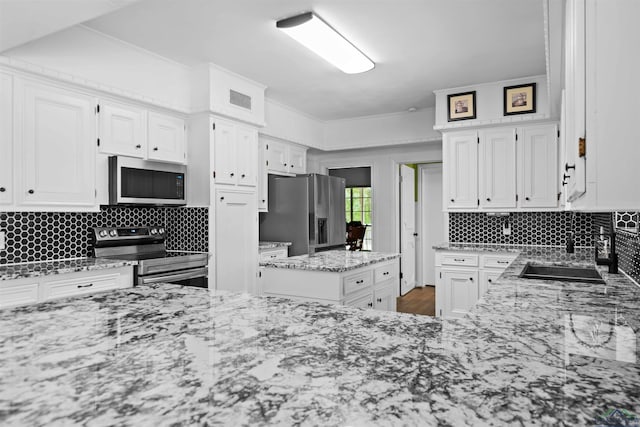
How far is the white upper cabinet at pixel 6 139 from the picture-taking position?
2.62m

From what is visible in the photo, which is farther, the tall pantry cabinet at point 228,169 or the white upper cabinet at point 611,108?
the tall pantry cabinet at point 228,169

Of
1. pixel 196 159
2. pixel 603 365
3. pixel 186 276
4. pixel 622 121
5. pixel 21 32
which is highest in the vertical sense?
pixel 21 32

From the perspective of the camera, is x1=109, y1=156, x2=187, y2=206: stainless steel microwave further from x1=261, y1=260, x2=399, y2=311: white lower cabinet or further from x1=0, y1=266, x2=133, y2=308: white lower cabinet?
x1=261, y1=260, x2=399, y2=311: white lower cabinet

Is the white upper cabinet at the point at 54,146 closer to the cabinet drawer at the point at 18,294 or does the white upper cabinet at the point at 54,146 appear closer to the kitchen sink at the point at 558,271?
the cabinet drawer at the point at 18,294

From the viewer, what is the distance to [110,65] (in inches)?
126

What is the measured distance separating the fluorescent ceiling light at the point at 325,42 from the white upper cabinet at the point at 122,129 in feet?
4.77

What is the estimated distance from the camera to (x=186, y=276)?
3.43 meters

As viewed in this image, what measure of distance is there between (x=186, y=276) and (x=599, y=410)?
321 cm

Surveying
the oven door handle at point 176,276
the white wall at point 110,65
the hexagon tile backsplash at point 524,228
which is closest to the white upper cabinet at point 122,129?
the white wall at point 110,65

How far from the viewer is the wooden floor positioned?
510 centimetres

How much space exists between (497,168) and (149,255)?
3560mm

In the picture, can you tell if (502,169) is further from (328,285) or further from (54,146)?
(54,146)

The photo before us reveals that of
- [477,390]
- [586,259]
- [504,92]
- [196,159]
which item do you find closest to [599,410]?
[477,390]

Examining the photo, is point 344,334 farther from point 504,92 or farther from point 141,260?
point 504,92
